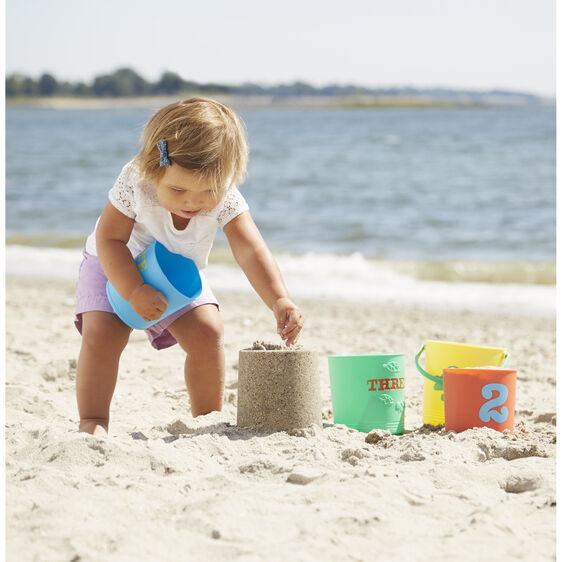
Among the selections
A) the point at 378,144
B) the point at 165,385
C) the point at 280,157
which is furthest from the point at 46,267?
the point at 378,144

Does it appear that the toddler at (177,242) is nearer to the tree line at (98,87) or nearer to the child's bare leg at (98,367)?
the child's bare leg at (98,367)

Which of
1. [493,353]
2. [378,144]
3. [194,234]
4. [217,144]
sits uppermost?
[378,144]

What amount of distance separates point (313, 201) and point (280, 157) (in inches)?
279

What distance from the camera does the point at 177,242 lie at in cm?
271

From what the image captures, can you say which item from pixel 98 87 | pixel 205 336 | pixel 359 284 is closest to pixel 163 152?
pixel 205 336

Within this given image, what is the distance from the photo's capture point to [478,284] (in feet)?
22.3

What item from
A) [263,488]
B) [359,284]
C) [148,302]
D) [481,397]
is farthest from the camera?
[359,284]

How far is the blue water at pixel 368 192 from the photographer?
8891mm

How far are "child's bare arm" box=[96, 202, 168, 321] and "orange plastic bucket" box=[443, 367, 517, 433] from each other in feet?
3.31

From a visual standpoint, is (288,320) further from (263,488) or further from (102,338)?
(263,488)

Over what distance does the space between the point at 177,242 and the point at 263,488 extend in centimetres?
105

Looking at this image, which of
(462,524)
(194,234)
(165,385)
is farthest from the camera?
(165,385)

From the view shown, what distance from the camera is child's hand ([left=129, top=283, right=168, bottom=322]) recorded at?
244 cm

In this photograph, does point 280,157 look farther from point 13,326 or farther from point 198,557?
point 198,557
